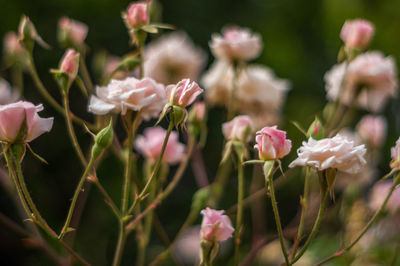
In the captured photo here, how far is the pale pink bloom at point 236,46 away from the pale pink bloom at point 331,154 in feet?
0.93

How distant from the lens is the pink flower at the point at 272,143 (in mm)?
368

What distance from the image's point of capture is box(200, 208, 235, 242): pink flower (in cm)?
38

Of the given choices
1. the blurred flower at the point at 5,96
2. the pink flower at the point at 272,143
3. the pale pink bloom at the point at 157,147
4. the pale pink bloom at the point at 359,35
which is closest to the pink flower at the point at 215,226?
the pink flower at the point at 272,143

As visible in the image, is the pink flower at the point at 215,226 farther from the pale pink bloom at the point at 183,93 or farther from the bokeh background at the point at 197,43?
the bokeh background at the point at 197,43

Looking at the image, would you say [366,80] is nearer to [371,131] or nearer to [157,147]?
[371,131]

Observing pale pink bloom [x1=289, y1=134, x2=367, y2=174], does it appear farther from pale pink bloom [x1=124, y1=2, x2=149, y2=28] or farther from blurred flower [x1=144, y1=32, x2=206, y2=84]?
blurred flower [x1=144, y1=32, x2=206, y2=84]

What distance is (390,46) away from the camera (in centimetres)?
149

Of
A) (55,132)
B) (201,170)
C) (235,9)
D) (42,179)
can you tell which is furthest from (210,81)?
(235,9)

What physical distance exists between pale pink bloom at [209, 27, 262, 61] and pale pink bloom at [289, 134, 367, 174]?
28cm

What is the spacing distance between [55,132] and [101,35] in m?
0.39

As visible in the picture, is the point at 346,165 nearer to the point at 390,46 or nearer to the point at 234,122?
the point at 234,122

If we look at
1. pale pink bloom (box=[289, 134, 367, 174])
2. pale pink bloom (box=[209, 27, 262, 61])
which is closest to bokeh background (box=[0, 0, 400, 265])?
pale pink bloom (box=[209, 27, 262, 61])

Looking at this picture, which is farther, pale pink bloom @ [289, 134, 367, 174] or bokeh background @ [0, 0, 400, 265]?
bokeh background @ [0, 0, 400, 265]

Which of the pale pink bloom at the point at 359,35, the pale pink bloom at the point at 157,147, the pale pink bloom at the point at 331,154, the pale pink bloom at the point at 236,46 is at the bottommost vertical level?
the pale pink bloom at the point at 157,147
